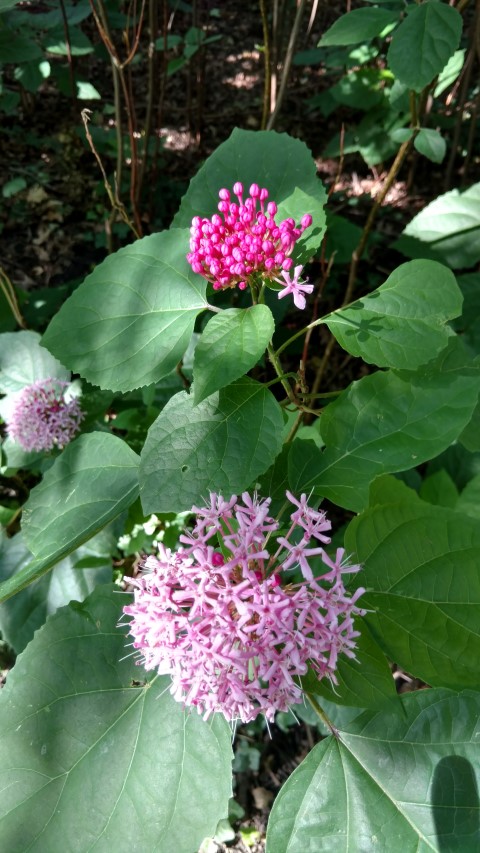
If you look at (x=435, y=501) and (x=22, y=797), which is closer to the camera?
(x=22, y=797)

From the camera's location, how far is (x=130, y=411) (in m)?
2.31

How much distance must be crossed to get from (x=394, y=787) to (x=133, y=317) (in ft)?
3.77

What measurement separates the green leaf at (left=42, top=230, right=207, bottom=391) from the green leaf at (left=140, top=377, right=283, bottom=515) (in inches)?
5.2

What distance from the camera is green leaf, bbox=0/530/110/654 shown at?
1923mm

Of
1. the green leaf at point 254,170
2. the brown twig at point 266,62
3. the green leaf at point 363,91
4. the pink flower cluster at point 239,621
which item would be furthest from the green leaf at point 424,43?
the green leaf at point 363,91

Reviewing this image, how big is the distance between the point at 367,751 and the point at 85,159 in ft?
14.6

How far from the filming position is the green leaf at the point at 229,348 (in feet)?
3.81

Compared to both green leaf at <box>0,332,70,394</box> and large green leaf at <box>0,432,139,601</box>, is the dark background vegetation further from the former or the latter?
large green leaf at <box>0,432,139,601</box>

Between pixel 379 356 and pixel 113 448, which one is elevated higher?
pixel 379 356

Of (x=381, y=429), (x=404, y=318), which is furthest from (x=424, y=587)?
(x=404, y=318)

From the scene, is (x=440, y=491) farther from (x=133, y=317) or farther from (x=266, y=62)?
(x=266, y=62)

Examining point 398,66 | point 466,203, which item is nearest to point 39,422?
point 398,66

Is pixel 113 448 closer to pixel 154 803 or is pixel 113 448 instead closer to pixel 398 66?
pixel 154 803

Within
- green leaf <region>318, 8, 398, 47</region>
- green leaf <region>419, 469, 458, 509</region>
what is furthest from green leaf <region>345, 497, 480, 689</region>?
green leaf <region>318, 8, 398, 47</region>
